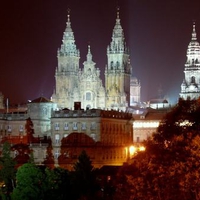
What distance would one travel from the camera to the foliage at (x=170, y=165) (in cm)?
6000

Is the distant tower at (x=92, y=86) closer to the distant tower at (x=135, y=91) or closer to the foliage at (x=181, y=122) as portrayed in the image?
the distant tower at (x=135, y=91)

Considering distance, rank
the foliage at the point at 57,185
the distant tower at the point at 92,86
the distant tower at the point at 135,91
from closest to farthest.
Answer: the foliage at the point at 57,185 < the distant tower at the point at 92,86 < the distant tower at the point at 135,91

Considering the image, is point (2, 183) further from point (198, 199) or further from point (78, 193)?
point (198, 199)

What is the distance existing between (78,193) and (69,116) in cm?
4538

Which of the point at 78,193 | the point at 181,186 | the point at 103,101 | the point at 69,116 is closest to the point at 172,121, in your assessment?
the point at 181,186

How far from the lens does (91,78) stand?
539 feet

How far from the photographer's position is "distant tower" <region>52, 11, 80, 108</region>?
542 ft

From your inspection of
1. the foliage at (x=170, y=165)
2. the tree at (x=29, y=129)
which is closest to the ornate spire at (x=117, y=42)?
the tree at (x=29, y=129)

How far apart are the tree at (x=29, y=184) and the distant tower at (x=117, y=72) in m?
80.6

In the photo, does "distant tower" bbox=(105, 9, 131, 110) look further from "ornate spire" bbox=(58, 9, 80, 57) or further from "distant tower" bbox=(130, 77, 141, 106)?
"distant tower" bbox=(130, 77, 141, 106)

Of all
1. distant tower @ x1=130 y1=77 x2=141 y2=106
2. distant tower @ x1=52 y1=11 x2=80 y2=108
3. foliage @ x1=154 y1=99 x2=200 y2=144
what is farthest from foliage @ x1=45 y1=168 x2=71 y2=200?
distant tower @ x1=130 y1=77 x2=141 y2=106

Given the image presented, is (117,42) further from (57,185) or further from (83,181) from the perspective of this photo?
(57,185)

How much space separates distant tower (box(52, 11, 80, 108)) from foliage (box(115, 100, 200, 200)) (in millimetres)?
96538

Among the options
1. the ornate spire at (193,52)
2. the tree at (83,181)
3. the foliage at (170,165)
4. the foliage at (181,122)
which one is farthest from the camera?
the ornate spire at (193,52)
